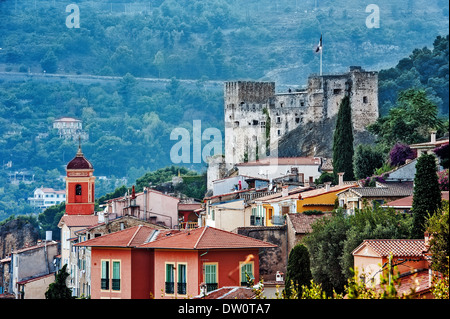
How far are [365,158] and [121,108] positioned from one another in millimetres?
83553

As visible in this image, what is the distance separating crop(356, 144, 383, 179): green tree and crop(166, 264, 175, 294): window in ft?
78.1

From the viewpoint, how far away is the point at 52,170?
314 feet

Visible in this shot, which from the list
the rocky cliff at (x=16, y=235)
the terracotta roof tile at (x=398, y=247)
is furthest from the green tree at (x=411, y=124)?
the terracotta roof tile at (x=398, y=247)

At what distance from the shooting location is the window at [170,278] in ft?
87.1

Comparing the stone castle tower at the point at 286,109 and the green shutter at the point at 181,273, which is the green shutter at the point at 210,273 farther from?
the stone castle tower at the point at 286,109

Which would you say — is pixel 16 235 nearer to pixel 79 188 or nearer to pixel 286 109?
pixel 79 188

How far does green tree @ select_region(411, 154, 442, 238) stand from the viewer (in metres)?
26.0

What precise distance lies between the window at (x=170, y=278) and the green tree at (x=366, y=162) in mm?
23820

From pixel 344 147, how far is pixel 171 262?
91.8ft

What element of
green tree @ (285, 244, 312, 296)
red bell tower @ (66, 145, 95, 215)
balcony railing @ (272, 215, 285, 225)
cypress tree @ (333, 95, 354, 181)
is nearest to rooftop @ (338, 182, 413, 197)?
balcony railing @ (272, 215, 285, 225)

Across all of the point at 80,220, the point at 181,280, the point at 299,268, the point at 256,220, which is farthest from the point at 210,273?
the point at 80,220
